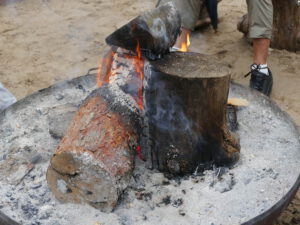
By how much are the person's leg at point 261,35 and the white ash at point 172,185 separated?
1.21 meters

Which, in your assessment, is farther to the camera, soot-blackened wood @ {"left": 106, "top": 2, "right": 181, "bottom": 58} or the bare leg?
the bare leg

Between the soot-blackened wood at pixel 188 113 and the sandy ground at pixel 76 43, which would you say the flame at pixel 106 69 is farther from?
the sandy ground at pixel 76 43

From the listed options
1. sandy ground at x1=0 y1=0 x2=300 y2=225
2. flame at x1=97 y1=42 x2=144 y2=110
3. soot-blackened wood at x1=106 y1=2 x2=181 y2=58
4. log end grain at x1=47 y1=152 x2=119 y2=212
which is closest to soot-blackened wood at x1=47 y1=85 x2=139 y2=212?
log end grain at x1=47 y1=152 x2=119 y2=212

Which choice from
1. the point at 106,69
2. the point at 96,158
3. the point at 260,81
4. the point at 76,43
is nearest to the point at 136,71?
the point at 106,69

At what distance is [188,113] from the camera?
78.3 inches

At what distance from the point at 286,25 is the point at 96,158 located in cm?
344

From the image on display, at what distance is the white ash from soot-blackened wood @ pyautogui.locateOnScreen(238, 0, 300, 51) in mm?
2254

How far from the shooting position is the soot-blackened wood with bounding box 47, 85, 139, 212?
1826 mm

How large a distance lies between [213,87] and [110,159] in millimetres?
573

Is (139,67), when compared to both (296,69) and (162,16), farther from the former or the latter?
(296,69)

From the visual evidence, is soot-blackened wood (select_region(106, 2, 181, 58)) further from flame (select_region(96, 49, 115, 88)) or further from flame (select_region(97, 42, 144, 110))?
flame (select_region(96, 49, 115, 88))

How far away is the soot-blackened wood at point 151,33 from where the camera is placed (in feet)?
6.15

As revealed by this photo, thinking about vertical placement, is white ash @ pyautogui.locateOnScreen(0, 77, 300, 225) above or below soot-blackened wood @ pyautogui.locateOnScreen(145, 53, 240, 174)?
below

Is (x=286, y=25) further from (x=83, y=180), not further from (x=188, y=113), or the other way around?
(x=83, y=180)
